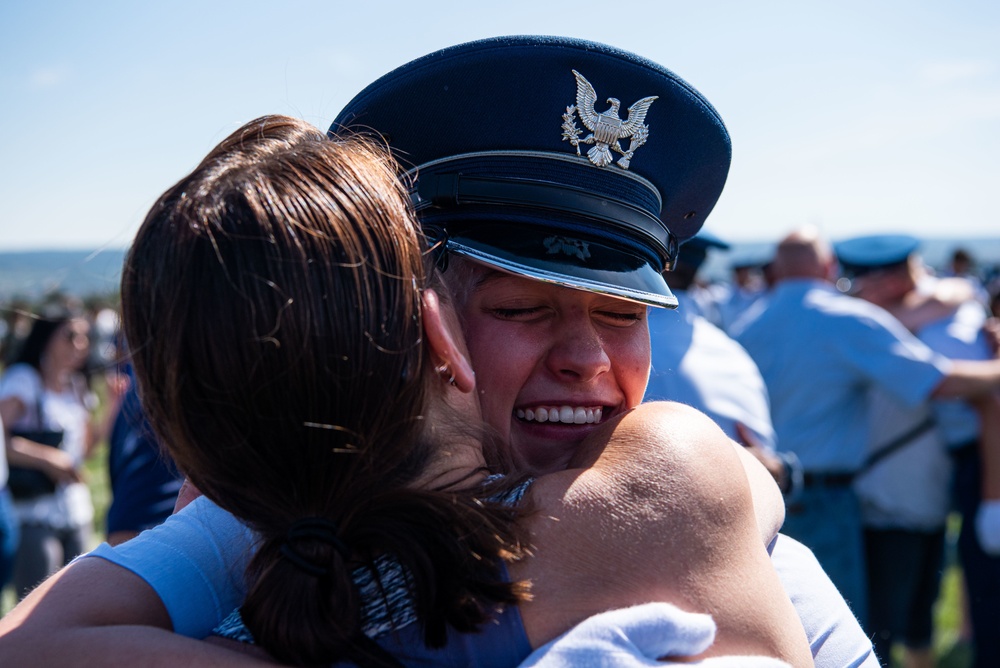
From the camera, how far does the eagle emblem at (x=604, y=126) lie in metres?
1.63

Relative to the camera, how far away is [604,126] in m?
1.65

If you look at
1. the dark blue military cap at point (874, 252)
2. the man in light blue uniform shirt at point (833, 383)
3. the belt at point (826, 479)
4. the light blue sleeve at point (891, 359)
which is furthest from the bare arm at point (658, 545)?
the dark blue military cap at point (874, 252)

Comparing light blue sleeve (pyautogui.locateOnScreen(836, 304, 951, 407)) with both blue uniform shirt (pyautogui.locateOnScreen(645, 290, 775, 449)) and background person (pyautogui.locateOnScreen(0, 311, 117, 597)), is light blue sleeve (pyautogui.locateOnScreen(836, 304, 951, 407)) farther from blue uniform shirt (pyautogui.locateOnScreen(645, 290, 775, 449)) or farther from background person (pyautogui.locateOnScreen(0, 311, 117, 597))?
background person (pyautogui.locateOnScreen(0, 311, 117, 597))

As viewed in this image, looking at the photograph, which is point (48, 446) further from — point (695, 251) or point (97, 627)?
point (97, 627)

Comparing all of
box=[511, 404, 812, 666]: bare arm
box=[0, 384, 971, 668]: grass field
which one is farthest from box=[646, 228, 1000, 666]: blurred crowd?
box=[511, 404, 812, 666]: bare arm

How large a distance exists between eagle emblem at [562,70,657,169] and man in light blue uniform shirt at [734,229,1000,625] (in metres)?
3.39

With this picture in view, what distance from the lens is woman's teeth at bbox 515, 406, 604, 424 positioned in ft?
5.62

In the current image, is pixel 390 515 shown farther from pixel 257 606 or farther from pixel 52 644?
pixel 52 644

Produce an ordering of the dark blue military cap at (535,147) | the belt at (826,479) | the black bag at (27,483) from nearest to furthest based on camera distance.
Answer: the dark blue military cap at (535,147) < the belt at (826,479) < the black bag at (27,483)

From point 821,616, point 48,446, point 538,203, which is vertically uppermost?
point 538,203

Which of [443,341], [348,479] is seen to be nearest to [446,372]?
[443,341]

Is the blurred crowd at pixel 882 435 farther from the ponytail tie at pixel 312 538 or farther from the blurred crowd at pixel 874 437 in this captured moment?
the ponytail tie at pixel 312 538

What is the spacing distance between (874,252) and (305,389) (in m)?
5.36

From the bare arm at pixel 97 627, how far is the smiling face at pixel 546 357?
26.0 inches
